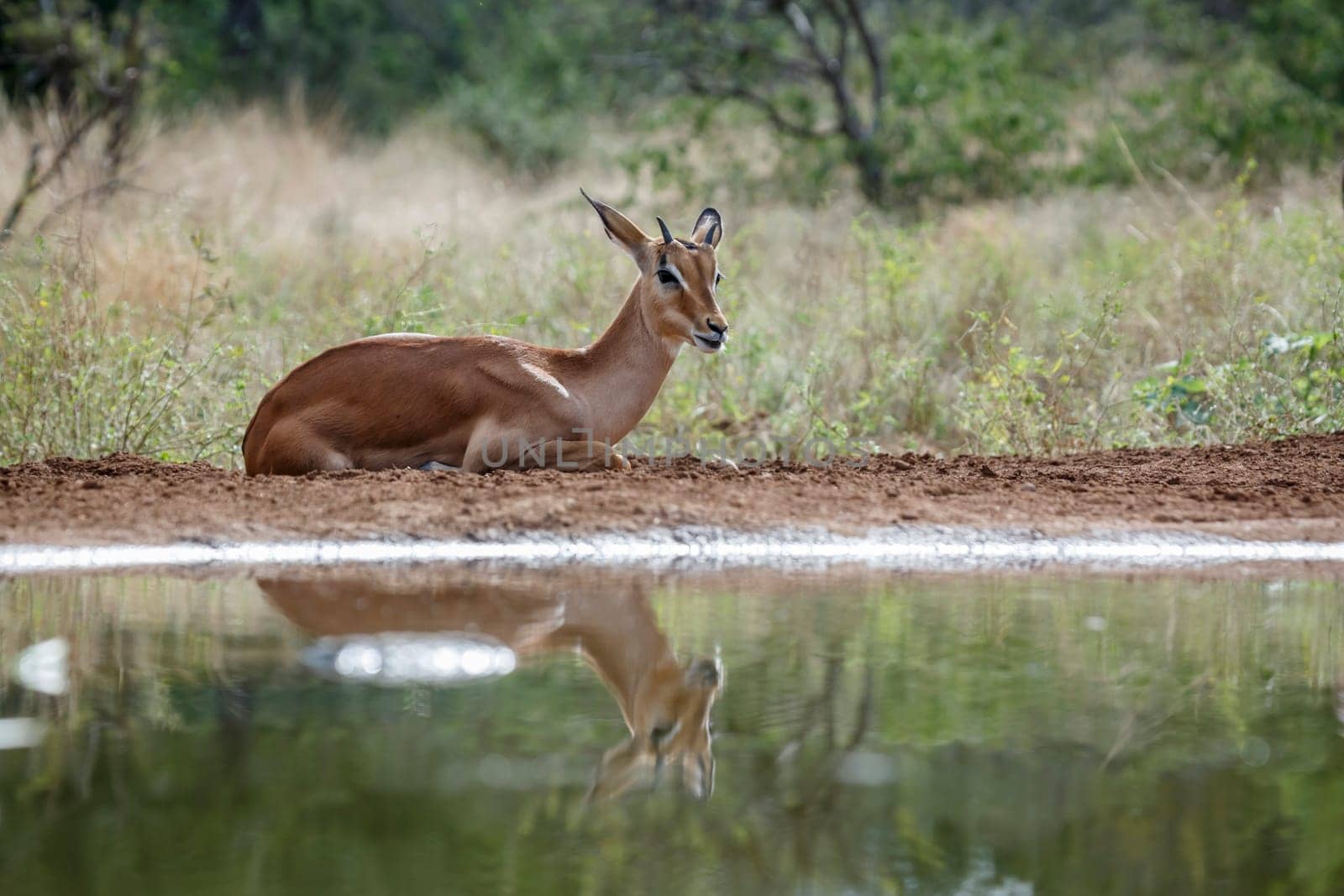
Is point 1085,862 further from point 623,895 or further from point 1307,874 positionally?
point 623,895

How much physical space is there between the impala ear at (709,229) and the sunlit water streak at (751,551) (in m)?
2.35

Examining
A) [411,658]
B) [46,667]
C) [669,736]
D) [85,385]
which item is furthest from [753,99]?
[669,736]

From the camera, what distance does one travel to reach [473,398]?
26.9 ft

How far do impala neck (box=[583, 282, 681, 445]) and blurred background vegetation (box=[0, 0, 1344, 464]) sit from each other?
5.29 feet

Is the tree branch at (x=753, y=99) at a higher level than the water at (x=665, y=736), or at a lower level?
higher

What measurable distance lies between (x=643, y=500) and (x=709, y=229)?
2.24m

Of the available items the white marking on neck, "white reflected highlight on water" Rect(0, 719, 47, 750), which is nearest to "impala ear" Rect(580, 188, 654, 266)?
the white marking on neck

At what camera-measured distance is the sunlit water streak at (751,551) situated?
6.68 m

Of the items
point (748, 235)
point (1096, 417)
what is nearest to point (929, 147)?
point (748, 235)

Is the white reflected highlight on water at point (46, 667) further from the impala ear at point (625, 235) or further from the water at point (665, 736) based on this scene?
the impala ear at point (625, 235)

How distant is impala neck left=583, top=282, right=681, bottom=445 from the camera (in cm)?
847

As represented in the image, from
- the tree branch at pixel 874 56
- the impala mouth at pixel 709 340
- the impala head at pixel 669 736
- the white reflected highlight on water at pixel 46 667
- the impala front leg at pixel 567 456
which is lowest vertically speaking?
the white reflected highlight on water at pixel 46 667

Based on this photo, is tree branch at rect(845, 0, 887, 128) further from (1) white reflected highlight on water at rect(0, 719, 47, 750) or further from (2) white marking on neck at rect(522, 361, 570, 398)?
(1) white reflected highlight on water at rect(0, 719, 47, 750)

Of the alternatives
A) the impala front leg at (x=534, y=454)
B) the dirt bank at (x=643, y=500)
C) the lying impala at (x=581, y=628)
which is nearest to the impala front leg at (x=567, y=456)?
the impala front leg at (x=534, y=454)
